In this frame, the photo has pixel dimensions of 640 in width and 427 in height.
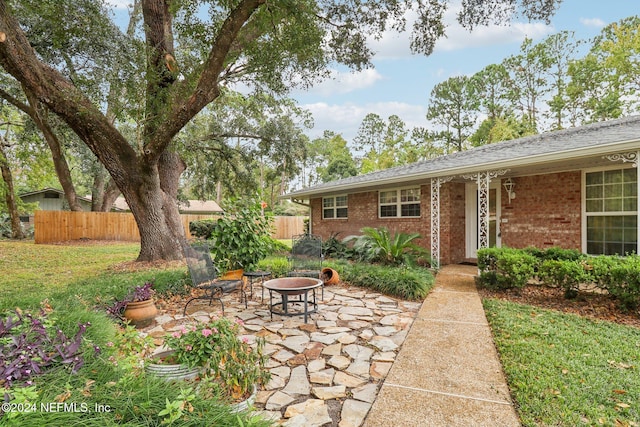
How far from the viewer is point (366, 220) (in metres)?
11.5

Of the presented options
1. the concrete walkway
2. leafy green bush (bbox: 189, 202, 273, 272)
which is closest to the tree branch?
leafy green bush (bbox: 189, 202, 273, 272)

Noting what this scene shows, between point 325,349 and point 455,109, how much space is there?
87.5 feet

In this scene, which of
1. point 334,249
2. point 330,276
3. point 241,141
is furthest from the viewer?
point 241,141

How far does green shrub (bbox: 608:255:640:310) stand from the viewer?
4.47m

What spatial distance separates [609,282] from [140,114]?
913 cm

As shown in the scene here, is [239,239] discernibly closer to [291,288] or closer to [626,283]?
[291,288]

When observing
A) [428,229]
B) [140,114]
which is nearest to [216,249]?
[140,114]

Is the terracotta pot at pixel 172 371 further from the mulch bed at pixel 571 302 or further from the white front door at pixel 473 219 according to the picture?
the white front door at pixel 473 219

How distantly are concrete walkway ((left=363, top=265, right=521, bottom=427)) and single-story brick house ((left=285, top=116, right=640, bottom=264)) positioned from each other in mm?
3697

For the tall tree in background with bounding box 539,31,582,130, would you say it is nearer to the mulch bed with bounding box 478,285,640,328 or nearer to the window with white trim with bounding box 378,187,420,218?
the window with white trim with bounding box 378,187,420,218

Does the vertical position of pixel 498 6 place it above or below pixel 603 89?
below

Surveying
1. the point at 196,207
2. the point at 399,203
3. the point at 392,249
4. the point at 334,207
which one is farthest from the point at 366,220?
the point at 196,207

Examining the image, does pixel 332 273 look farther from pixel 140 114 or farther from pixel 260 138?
pixel 260 138

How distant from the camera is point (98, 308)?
4301mm
